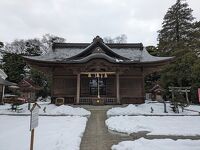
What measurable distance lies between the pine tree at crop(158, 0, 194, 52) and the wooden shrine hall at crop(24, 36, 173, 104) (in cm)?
1798

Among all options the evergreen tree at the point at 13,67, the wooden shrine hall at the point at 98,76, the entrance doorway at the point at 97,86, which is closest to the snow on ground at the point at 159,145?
the wooden shrine hall at the point at 98,76

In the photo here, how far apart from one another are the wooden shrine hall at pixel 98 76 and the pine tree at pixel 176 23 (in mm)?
17983

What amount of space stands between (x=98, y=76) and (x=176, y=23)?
25362mm

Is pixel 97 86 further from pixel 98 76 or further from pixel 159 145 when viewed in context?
pixel 159 145

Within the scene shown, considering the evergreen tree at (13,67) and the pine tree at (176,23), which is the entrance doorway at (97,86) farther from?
the evergreen tree at (13,67)

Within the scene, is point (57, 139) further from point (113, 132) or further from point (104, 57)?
point (104, 57)

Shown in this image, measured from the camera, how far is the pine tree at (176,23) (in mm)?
36031

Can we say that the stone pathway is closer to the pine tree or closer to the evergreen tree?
the pine tree

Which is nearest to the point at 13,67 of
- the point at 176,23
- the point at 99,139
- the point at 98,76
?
the point at 98,76

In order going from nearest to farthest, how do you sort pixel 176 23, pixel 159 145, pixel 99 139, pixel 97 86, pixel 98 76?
1. pixel 159 145
2. pixel 99 139
3. pixel 98 76
4. pixel 97 86
5. pixel 176 23

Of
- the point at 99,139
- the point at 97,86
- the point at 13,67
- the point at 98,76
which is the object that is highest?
the point at 13,67

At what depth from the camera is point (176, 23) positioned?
3728cm

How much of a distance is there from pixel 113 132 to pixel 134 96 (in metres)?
11.8

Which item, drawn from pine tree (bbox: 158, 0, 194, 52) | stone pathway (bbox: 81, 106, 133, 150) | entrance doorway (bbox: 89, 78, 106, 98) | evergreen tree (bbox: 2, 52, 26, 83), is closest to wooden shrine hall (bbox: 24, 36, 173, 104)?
entrance doorway (bbox: 89, 78, 106, 98)
